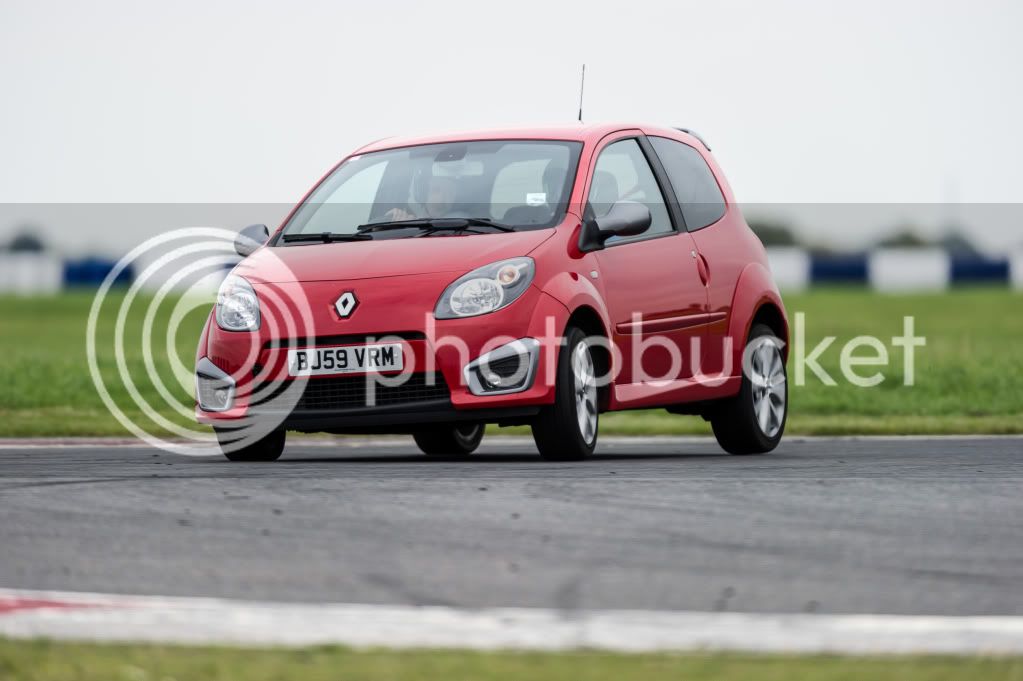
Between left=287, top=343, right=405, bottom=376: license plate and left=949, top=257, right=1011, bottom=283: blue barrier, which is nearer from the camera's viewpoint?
left=287, top=343, right=405, bottom=376: license plate

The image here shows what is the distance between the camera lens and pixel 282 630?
4355mm

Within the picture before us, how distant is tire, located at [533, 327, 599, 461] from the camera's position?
9000mm

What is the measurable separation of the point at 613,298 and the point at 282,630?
214 inches

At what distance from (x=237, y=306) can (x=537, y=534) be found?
366 centimetres

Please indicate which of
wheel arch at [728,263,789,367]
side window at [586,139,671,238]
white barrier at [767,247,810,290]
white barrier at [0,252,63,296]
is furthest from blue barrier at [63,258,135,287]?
side window at [586,139,671,238]

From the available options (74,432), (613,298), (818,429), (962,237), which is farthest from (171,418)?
(962,237)

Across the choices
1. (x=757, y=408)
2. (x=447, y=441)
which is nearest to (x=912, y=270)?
(x=447, y=441)

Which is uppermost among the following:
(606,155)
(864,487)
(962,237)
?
(606,155)

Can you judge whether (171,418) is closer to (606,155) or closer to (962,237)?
(606,155)

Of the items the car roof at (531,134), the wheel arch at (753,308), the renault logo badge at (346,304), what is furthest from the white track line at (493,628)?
the wheel arch at (753,308)

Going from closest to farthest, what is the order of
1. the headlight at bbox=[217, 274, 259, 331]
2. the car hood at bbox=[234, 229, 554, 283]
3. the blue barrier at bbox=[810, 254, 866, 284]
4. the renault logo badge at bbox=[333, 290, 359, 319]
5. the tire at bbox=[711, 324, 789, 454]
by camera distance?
the renault logo badge at bbox=[333, 290, 359, 319] < the car hood at bbox=[234, 229, 554, 283] < the headlight at bbox=[217, 274, 259, 331] < the tire at bbox=[711, 324, 789, 454] < the blue barrier at bbox=[810, 254, 866, 284]

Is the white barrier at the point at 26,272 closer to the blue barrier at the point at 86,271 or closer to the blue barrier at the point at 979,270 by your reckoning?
the blue barrier at the point at 86,271

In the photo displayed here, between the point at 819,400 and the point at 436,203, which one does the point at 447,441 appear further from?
the point at 819,400

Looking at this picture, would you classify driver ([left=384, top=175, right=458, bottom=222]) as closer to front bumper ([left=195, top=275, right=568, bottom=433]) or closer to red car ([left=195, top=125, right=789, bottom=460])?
red car ([left=195, top=125, right=789, bottom=460])
